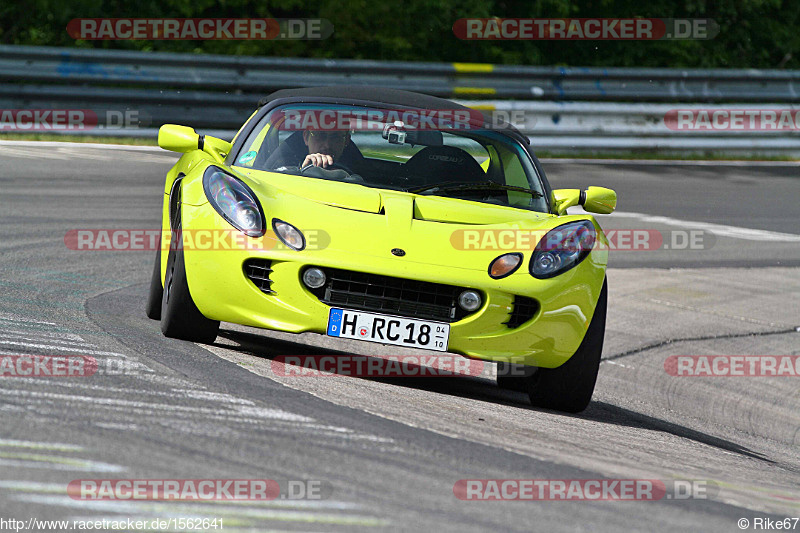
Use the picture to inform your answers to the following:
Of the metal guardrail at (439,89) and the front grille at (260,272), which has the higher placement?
the metal guardrail at (439,89)

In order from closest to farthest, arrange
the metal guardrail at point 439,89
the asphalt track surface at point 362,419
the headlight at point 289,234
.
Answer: the asphalt track surface at point 362,419
the headlight at point 289,234
the metal guardrail at point 439,89

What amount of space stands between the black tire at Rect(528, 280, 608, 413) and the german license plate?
31.6 inches

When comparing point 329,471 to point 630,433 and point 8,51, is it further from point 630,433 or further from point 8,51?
point 8,51

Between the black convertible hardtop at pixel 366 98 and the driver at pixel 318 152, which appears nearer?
the driver at pixel 318 152

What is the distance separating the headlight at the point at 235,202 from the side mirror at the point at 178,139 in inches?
32.3

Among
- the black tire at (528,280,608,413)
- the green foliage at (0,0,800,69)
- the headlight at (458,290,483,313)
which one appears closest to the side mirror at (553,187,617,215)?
the black tire at (528,280,608,413)

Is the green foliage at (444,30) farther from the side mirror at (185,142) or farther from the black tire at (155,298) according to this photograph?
the black tire at (155,298)

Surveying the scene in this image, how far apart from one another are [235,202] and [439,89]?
11002 millimetres

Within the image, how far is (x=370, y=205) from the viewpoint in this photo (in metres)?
5.70

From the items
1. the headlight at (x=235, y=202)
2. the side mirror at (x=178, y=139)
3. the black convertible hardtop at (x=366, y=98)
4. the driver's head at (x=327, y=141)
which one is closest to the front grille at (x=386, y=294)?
the headlight at (x=235, y=202)

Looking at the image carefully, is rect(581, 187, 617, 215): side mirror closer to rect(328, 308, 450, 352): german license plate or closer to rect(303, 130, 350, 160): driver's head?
rect(303, 130, 350, 160): driver's head

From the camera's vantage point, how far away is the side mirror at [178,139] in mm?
6512

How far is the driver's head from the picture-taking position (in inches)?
249

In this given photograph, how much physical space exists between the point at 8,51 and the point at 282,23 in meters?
5.55
